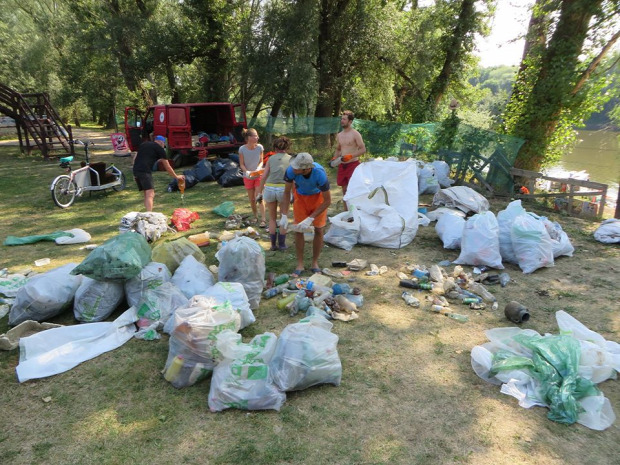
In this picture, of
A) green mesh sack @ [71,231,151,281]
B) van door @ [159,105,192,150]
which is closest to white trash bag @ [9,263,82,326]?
green mesh sack @ [71,231,151,281]

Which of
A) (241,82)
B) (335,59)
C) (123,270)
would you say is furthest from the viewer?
(241,82)

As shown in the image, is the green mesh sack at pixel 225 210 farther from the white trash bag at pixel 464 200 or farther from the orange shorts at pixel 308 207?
the white trash bag at pixel 464 200

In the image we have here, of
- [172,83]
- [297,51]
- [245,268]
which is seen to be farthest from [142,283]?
[172,83]

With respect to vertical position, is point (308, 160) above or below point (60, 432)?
above

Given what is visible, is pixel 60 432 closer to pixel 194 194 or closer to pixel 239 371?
pixel 239 371

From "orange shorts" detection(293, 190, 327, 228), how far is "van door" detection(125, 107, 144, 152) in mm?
8420

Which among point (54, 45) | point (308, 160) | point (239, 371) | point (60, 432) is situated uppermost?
point (54, 45)

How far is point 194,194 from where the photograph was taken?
321 inches

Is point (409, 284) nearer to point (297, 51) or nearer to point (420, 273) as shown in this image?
point (420, 273)

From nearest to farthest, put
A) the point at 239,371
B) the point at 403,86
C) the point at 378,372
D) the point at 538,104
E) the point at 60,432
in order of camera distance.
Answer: the point at 60,432 < the point at 239,371 < the point at 378,372 < the point at 538,104 < the point at 403,86

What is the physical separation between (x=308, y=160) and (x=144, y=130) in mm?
8355

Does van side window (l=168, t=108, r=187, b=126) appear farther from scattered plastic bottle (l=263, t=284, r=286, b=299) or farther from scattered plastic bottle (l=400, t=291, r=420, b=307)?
scattered plastic bottle (l=400, t=291, r=420, b=307)

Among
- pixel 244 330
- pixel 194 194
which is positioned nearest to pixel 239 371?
pixel 244 330

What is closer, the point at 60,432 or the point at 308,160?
the point at 60,432
